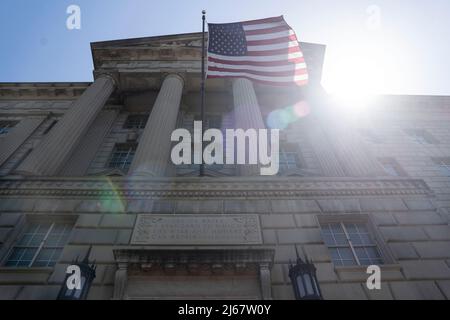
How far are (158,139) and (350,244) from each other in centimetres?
1048

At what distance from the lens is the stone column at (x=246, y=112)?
46.8 feet

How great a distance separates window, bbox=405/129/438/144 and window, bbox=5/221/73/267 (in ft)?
88.5

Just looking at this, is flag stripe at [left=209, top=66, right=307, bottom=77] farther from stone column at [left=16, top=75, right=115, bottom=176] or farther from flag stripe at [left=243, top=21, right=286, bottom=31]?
stone column at [left=16, top=75, right=115, bottom=176]

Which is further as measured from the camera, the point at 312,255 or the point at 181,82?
the point at 181,82

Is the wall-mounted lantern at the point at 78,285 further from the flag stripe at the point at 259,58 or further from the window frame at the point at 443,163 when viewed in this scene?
the window frame at the point at 443,163

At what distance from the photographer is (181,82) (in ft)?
75.3

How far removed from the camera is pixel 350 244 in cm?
1084

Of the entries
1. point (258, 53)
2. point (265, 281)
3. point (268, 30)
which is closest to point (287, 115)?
point (268, 30)

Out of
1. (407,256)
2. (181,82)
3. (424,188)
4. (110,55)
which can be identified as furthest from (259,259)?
(110,55)

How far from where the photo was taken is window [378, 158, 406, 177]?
21.5 metres

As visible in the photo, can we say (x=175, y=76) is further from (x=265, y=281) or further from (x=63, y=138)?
(x=265, y=281)

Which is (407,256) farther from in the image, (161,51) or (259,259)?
(161,51)

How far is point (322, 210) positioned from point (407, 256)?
10.5 ft
